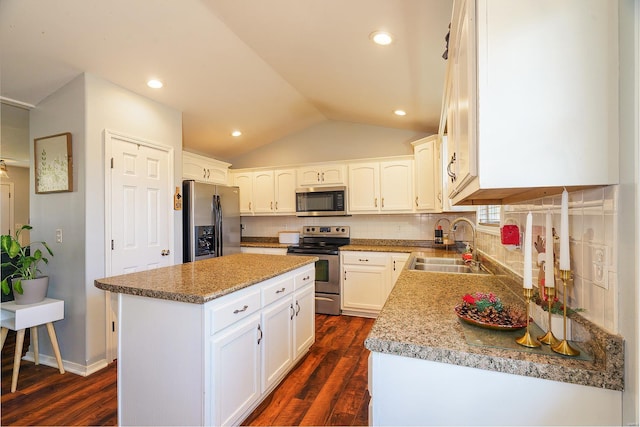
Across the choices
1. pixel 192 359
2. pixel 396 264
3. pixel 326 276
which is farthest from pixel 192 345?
pixel 396 264

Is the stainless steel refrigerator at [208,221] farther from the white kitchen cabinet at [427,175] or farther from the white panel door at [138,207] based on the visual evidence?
A: the white kitchen cabinet at [427,175]

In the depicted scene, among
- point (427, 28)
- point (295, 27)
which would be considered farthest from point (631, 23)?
point (295, 27)

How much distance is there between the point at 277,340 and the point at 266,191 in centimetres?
277

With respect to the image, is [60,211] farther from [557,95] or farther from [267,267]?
[557,95]

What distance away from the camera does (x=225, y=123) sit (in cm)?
384

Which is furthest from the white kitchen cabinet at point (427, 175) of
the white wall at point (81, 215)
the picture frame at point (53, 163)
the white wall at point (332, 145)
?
the picture frame at point (53, 163)

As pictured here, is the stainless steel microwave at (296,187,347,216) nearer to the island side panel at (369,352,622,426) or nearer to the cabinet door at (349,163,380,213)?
the cabinet door at (349,163,380,213)

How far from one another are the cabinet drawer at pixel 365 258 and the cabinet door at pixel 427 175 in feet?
2.50

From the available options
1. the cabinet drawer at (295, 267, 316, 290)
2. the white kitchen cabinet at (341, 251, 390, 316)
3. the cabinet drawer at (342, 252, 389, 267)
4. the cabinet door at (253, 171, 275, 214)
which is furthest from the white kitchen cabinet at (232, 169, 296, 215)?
the cabinet drawer at (295, 267, 316, 290)

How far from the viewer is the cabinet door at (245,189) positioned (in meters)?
4.65

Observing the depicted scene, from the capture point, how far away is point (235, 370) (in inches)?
66.3

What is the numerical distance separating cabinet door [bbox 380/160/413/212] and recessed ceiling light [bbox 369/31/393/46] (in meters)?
1.96

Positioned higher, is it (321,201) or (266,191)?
(266,191)

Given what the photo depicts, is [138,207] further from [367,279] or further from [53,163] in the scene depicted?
[367,279]
